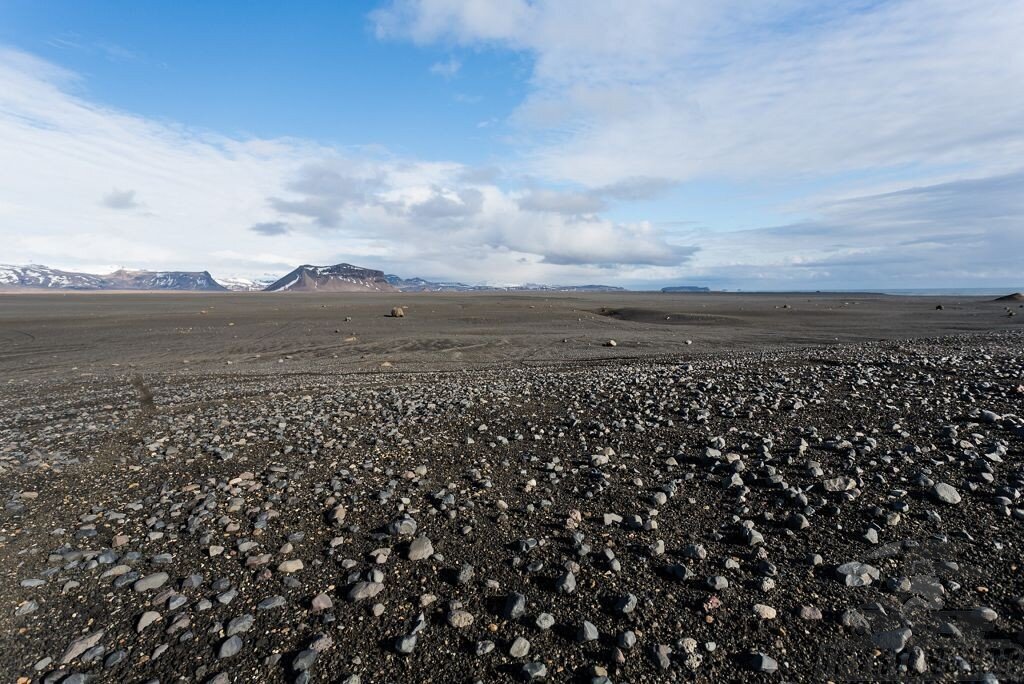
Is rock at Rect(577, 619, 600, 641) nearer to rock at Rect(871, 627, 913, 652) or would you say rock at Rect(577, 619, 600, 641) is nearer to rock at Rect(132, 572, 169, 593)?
rock at Rect(871, 627, 913, 652)

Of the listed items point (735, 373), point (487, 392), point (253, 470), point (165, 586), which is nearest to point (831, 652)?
point (165, 586)

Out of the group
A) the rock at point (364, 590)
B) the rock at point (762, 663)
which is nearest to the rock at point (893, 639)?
the rock at point (762, 663)

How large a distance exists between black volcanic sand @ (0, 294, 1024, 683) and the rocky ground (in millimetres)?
32

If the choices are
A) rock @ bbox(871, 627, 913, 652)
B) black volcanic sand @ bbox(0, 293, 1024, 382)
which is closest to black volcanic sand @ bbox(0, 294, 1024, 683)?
rock @ bbox(871, 627, 913, 652)

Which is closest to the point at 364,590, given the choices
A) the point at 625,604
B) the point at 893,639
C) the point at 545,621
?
the point at 545,621

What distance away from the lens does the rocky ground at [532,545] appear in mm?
4152

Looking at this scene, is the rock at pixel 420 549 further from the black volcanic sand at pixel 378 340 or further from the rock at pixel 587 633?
the black volcanic sand at pixel 378 340

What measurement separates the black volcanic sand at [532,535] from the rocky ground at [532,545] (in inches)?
1.2

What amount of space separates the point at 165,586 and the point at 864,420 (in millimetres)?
10634

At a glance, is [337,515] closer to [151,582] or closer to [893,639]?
[151,582]

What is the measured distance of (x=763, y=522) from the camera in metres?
6.03

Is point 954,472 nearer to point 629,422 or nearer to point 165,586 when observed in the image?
point 629,422

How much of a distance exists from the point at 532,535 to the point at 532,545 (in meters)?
0.28

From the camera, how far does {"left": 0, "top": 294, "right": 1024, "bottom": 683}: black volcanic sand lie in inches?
164
